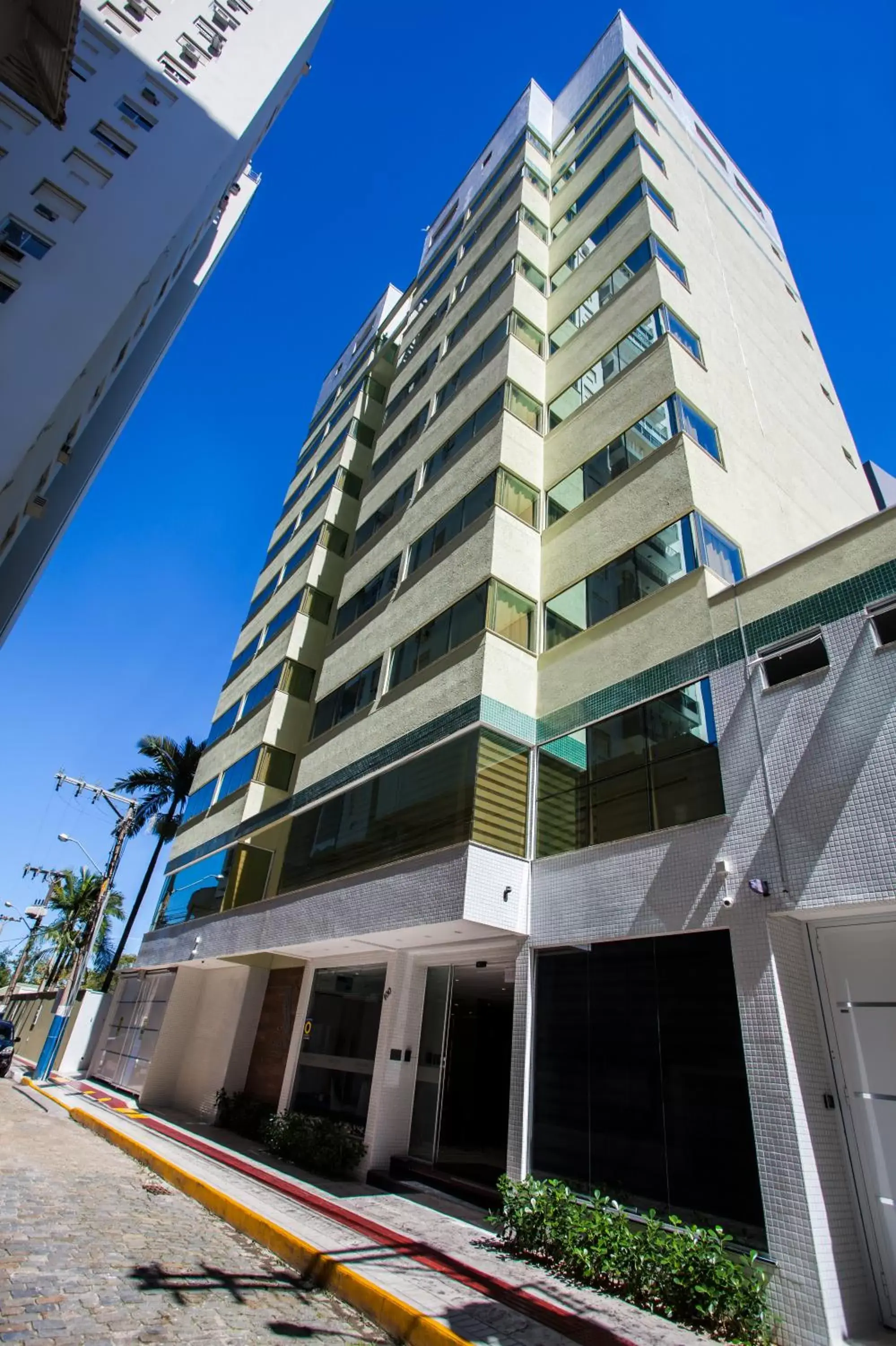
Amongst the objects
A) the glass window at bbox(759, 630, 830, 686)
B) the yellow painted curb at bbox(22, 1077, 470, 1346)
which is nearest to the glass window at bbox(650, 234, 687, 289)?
the glass window at bbox(759, 630, 830, 686)

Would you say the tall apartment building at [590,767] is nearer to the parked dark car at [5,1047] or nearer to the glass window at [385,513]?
the glass window at [385,513]

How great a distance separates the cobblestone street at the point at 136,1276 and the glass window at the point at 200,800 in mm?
12517

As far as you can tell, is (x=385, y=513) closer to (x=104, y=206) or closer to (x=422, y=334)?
(x=422, y=334)

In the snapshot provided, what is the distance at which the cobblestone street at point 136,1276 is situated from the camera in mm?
5238

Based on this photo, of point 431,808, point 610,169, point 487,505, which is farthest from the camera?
point 610,169

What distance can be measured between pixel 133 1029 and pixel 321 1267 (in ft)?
64.7

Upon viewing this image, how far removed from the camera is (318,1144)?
1237 cm

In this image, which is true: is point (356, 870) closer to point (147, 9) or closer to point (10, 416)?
point (10, 416)

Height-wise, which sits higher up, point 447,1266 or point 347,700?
point 347,700

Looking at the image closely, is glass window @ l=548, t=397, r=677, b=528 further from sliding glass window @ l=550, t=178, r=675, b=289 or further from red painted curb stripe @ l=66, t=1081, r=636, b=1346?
red painted curb stripe @ l=66, t=1081, r=636, b=1346

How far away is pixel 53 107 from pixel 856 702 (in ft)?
38.5

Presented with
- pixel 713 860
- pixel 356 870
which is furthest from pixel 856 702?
pixel 356 870

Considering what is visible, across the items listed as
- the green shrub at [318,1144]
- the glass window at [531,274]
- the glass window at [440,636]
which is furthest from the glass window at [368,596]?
the green shrub at [318,1144]

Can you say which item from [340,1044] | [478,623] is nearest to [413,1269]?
[340,1044]
